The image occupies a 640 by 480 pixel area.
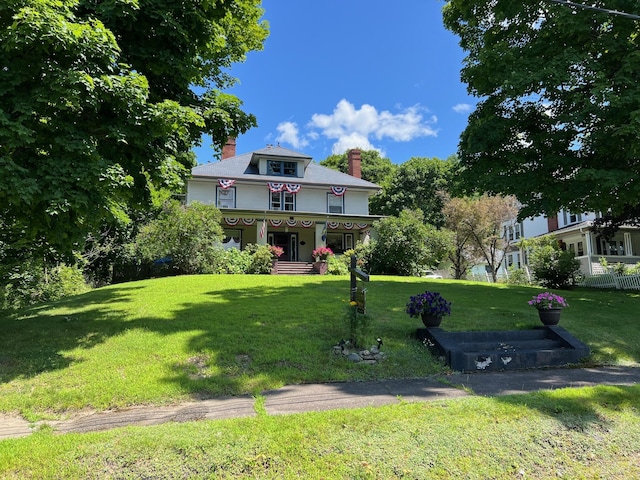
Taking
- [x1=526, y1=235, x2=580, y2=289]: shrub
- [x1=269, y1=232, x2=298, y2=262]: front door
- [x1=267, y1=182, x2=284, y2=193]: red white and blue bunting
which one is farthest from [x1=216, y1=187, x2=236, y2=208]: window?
[x1=526, y1=235, x2=580, y2=289]: shrub

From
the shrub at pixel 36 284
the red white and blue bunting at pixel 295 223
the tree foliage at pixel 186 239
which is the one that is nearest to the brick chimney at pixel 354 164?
the red white and blue bunting at pixel 295 223

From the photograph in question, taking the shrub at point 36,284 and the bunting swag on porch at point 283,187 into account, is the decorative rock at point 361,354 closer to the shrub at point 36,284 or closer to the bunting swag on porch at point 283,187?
the shrub at point 36,284

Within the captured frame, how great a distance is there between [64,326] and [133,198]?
319 cm

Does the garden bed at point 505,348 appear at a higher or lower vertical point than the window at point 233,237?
lower

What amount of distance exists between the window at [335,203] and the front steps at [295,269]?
606cm

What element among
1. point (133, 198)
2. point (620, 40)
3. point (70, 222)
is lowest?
point (70, 222)

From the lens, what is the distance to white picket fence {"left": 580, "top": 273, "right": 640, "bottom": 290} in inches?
748

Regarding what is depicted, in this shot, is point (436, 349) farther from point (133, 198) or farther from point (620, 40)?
point (620, 40)

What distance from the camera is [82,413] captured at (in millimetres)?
4453

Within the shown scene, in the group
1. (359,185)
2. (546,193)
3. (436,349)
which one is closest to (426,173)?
(359,185)

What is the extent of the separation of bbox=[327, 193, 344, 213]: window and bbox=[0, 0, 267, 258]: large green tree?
21661 millimetres

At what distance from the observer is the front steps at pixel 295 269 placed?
23353 millimetres

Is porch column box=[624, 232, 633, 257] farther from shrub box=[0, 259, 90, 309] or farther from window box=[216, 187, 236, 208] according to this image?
shrub box=[0, 259, 90, 309]

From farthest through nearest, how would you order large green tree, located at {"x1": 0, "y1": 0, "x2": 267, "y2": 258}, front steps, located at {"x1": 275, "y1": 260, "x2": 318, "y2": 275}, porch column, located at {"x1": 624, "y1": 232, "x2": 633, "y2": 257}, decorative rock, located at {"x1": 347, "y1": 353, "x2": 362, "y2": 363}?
porch column, located at {"x1": 624, "y1": 232, "x2": 633, "y2": 257}, front steps, located at {"x1": 275, "y1": 260, "x2": 318, "y2": 275}, decorative rock, located at {"x1": 347, "y1": 353, "x2": 362, "y2": 363}, large green tree, located at {"x1": 0, "y1": 0, "x2": 267, "y2": 258}
